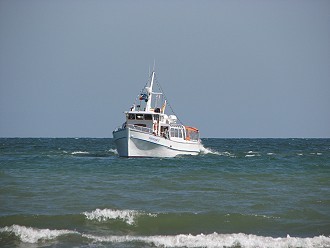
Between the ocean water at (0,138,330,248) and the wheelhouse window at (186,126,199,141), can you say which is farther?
the wheelhouse window at (186,126,199,141)

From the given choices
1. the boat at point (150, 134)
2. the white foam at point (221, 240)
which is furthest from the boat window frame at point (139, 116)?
the white foam at point (221, 240)

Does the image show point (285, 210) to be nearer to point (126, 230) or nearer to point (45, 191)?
point (126, 230)

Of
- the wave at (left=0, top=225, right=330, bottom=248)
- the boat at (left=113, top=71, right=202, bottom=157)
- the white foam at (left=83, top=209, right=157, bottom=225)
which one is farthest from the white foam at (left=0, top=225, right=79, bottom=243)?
the boat at (left=113, top=71, right=202, bottom=157)

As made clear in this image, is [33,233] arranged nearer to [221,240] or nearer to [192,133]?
[221,240]

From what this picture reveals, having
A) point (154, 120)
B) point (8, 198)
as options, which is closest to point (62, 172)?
point (8, 198)

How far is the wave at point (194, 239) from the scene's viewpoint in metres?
14.5

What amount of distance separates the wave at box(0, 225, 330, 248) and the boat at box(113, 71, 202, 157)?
88.1 feet

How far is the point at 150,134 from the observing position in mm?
42375

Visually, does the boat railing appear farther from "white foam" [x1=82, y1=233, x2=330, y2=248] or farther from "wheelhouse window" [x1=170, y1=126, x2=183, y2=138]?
"white foam" [x1=82, y1=233, x2=330, y2=248]

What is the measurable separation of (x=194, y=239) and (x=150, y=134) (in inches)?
1090

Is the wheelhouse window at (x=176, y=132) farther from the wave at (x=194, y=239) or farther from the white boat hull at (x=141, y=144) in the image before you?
the wave at (x=194, y=239)

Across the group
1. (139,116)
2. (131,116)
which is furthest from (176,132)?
(131,116)

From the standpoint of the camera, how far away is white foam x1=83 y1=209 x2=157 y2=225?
1766cm

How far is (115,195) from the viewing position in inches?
864
